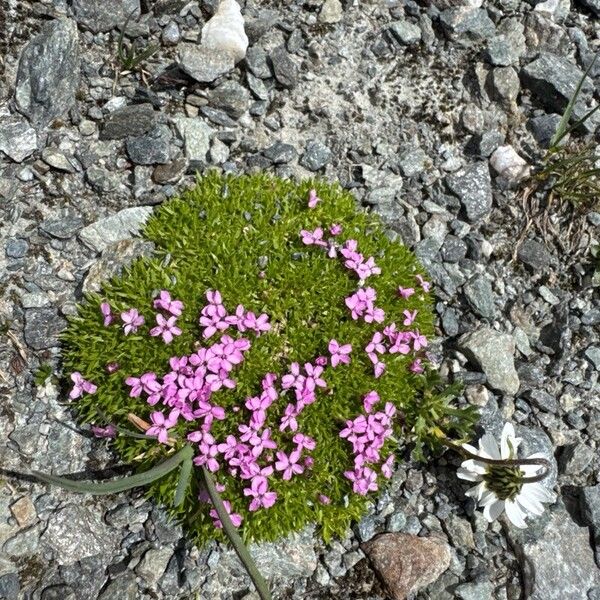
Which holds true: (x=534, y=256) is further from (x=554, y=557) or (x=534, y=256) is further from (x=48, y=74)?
(x=48, y=74)

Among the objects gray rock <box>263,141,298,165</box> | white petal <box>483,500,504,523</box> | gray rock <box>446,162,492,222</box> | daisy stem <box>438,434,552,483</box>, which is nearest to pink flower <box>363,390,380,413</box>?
daisy stem <box>438,434,552,483</box>

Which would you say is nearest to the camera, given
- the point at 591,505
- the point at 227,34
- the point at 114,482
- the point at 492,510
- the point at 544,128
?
the point at 114,482

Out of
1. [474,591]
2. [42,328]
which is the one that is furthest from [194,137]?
[474,591]

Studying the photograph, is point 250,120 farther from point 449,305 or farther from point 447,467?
point 447,467

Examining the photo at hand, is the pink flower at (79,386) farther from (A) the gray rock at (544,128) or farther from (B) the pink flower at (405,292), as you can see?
(A) the gray rock at (544,128)

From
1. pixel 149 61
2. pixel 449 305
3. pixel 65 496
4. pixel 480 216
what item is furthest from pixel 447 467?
pixel 149 61

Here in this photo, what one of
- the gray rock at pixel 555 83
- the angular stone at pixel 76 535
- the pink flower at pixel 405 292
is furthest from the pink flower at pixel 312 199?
the angular stone at pixel 76 535
